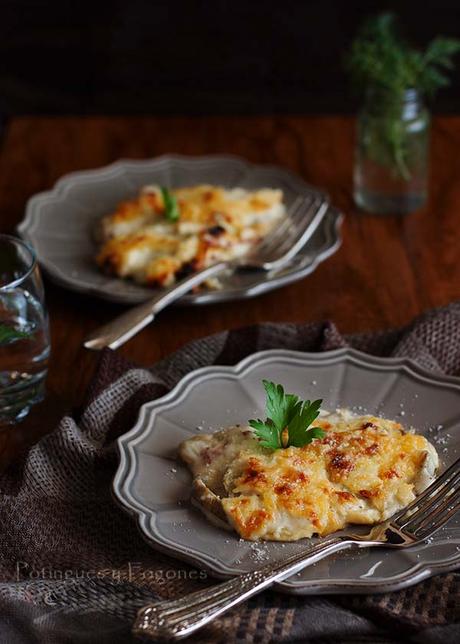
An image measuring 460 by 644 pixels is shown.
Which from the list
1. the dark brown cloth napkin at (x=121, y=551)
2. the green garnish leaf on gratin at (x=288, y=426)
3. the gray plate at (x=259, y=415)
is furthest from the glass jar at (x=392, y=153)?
the green garnish leaf on gratin at (x=288, y=426)

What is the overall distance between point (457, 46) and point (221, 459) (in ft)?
4.27

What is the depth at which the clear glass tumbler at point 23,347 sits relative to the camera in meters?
1.68

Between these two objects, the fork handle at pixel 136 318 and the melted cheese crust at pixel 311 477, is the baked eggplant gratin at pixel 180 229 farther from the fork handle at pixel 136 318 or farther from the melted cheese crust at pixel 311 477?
the melted cheese crust at pixel 311 477

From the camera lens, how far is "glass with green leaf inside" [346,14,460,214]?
7.48ft

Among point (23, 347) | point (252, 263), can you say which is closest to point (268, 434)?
point (23, 347)

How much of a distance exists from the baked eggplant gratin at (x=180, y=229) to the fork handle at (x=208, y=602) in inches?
34.4

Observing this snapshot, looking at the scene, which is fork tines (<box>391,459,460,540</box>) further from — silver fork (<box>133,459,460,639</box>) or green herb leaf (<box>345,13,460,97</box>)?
green herb leaf (<box>345,13,460,97</box>)

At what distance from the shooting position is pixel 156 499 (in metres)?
1.40

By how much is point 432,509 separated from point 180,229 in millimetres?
981

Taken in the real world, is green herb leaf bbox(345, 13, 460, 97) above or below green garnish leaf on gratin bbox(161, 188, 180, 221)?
above

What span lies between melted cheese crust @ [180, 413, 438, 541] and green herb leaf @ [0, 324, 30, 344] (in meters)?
0.38

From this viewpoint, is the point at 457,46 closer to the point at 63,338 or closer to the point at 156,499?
the point at 63,338

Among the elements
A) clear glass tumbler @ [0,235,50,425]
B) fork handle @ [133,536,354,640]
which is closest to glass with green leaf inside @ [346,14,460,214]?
clear glass tumbler @ [0,235,50,425]

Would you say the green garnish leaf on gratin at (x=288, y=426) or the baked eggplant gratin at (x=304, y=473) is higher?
the green garnish leaf on gratin at (x=288, y=426)
